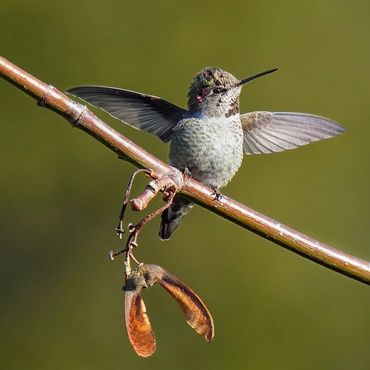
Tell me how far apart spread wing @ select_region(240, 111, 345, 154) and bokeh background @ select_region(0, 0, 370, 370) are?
180 centimetres

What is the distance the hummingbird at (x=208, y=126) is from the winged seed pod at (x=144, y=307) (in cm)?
128

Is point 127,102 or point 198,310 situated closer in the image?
point 198,310

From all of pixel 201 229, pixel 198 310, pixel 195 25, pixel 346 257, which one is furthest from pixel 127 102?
pixel 195 25

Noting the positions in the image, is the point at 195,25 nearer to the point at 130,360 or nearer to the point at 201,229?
the point at 201,229

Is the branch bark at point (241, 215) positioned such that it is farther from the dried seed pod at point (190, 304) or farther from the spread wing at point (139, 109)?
the spread wing at point (139, 109)

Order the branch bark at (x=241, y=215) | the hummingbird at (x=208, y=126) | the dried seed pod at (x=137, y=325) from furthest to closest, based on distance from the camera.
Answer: the hummingbird at (x=208, y=126) < the branch bark at (x=241, y=215) < the dried seed pod at (x=137, y=325)

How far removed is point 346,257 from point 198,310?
595 millimetres

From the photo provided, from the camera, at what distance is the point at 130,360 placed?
5812 millimetres

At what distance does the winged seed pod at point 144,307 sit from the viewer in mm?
2059

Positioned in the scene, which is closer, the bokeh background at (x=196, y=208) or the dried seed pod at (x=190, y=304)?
the dried seed pod at (x=190, y=304)

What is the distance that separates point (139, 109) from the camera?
3846mm

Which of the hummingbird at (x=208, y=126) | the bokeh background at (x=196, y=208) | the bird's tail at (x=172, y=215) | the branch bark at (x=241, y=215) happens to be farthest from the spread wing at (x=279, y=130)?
the bokeh background at (x=196, y=208)

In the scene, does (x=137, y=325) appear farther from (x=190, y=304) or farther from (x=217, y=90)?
(x=217, y=90)

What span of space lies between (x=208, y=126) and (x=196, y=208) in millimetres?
2210
